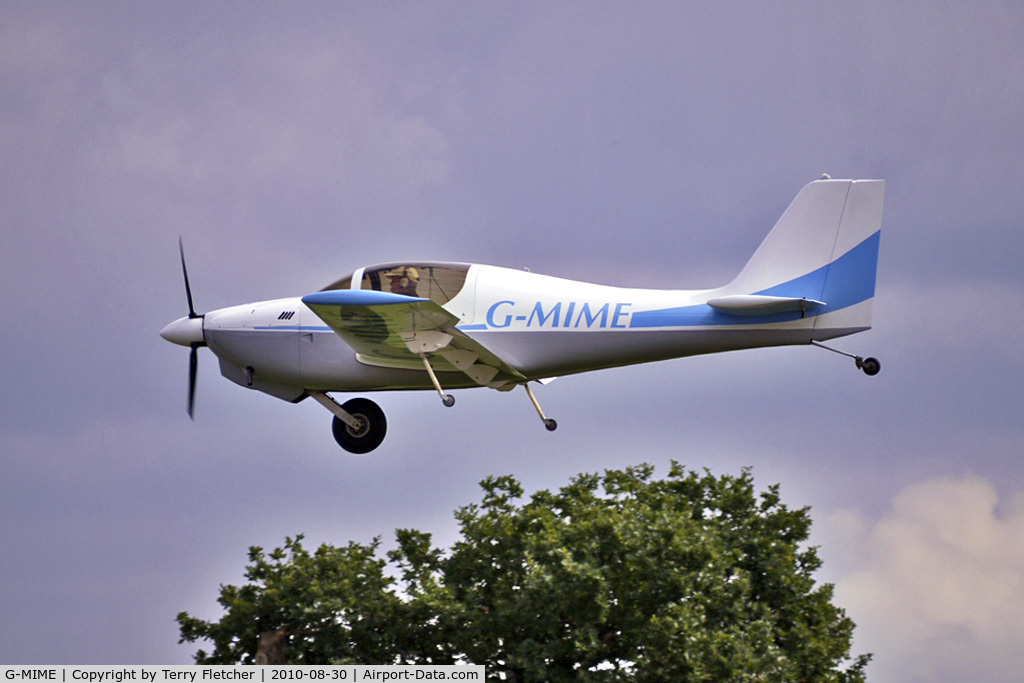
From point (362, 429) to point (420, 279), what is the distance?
3626 millimetres

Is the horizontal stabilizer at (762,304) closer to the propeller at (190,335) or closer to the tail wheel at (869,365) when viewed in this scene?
the tail wheel at (869,365)

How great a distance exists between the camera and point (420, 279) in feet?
75.6

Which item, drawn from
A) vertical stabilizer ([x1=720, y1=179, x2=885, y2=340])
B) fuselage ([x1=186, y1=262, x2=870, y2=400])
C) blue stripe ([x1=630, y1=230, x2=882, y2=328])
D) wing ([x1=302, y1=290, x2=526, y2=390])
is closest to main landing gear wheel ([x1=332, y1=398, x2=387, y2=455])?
fuselage ([x1=186, y1=262, x2=870, y2=400])

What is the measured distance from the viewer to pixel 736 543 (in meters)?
33.0

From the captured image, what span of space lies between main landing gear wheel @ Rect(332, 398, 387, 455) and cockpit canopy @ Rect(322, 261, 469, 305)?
9.60 ft

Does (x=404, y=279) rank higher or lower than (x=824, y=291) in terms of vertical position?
higher

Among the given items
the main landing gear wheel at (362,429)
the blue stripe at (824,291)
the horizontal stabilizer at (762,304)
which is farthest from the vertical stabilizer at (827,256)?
the main landing gear wheel at (362,429)

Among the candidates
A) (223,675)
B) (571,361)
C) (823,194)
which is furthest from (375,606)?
(823,194)

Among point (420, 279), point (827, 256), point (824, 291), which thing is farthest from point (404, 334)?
point (827, 256)

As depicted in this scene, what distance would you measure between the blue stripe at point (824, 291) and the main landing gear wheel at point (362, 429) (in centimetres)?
606

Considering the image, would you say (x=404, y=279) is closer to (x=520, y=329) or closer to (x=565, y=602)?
(x=520, y=329)

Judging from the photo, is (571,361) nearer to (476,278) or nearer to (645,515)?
(476,278)

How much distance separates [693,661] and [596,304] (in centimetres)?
933

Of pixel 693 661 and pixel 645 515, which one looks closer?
pixel 693 661
